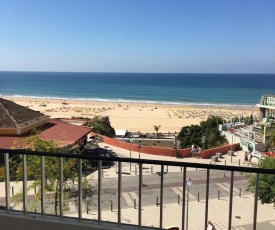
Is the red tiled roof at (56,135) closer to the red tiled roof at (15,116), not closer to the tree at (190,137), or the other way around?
the red tiled roof at (15,116)

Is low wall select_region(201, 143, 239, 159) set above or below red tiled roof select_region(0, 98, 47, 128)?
below

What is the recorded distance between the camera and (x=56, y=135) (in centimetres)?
2039

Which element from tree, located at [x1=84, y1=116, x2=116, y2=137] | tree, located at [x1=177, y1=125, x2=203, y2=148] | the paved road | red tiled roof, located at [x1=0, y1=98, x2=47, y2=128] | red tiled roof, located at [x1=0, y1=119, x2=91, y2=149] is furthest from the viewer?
tree, located at [x1=84, y1=116, x2=116, y2=137]

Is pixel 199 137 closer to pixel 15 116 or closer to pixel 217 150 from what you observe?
pixel 217 150

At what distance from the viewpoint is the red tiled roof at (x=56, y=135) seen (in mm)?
18225

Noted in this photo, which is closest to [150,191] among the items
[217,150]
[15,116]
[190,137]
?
[15,116]

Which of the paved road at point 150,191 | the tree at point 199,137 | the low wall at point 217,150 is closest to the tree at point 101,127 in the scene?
the tree at point 199,137

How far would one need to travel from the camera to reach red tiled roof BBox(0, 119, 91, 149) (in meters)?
18.2

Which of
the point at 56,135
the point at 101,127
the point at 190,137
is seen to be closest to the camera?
the point at 56,135

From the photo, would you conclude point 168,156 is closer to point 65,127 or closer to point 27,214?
point 65,127

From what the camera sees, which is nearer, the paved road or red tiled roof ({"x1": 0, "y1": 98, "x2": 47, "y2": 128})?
the paved road

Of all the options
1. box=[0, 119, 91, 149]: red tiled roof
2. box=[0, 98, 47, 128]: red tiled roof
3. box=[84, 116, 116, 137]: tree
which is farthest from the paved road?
box=[84, 116, 116, 137]: tree

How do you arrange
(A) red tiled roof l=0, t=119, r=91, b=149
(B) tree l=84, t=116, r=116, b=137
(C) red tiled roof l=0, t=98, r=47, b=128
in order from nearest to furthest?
(A) red tiled roof l=0, t=119, r=91, b=149 → (C) red tiled roof l=0, t=98, r=47, b=128 → (B) tree l=84, t=116, r=116, b=137

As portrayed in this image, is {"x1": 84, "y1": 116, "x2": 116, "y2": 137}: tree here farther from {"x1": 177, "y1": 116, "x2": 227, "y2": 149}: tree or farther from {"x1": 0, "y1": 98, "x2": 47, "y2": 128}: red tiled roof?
{"x1": 0, "y1": 98, "x2": 47, "y2": 128}: red tiled roof
